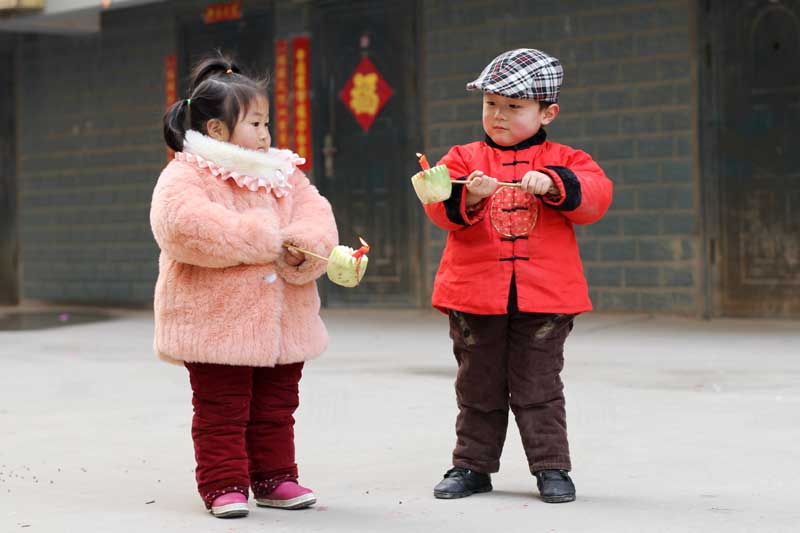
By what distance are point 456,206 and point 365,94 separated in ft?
25.8

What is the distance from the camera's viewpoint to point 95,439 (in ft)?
18.0

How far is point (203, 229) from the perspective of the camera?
3861 millimetres

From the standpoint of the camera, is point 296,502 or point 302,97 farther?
point 302,97

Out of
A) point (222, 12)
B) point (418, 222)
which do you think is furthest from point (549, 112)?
point (222, 12)

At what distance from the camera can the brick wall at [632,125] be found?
9.98 m

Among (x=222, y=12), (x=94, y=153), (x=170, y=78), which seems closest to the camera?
(x=222, y=12)

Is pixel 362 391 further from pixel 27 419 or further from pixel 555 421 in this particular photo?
pixel 555 421

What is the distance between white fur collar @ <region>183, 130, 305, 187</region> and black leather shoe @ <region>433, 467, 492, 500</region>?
41.5 inches

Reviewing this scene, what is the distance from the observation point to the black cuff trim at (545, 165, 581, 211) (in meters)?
4.06

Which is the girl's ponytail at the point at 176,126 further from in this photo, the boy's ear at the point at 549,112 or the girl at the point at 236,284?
the boy's ear at the point at 549,112

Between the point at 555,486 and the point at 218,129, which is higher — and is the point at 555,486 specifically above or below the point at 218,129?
below

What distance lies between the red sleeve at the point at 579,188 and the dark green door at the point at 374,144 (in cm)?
730

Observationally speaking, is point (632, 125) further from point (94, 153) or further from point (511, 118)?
point (94, 153)

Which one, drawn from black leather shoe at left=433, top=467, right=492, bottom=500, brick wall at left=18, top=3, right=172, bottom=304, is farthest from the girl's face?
brick wall at left=18, top=3, right=172, bottom=304
